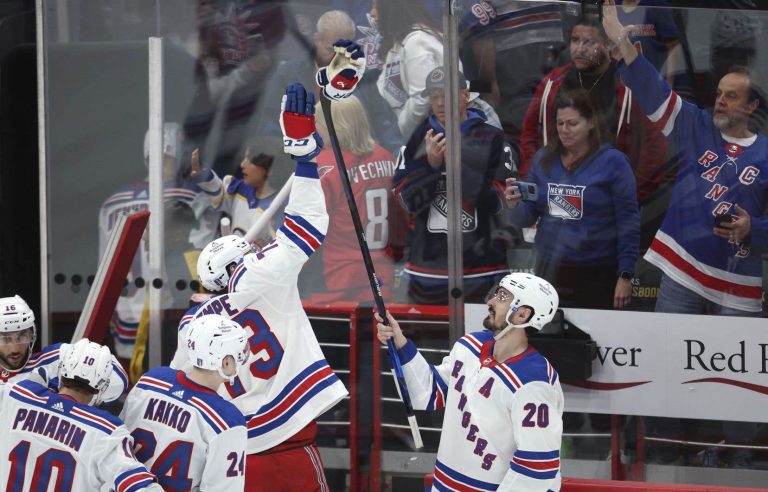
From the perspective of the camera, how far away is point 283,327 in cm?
493

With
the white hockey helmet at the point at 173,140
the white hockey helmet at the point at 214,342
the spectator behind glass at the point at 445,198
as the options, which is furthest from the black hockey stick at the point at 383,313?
the white hockey helmet at the point at 173,140

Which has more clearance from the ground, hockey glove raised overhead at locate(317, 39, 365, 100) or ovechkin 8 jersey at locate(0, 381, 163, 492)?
hockey glove raised overhead at locate(317, 39, 365, 100)

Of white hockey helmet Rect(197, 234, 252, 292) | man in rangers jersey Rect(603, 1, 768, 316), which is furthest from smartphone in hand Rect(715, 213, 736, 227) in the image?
white hockey helmet Rect(197, 234, 252, 292)

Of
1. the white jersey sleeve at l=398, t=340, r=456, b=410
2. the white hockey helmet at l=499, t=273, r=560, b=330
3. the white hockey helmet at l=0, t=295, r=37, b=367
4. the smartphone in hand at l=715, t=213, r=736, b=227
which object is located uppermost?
the smartphone in hand at l=715, t=213, r=736, b=227

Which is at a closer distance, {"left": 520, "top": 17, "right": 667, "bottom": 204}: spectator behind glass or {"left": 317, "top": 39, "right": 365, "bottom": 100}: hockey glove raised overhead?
{"left": 317, "top": 39, "right": 365, "bottom": 100}: hockey glove raised overhead

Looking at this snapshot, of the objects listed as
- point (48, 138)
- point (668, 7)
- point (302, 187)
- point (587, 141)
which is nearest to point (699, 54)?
point (668, 7)

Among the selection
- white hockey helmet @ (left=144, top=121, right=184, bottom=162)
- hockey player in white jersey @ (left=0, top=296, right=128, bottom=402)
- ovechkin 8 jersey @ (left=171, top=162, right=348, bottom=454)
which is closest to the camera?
hockey player in white jersey @ (left=0, top=296, right=128, bottom=402)

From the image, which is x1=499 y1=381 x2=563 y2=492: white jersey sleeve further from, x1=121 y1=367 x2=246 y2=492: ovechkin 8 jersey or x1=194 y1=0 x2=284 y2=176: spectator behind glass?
x1=194 y1=0 x2=284 y2=176: spectator behind glass

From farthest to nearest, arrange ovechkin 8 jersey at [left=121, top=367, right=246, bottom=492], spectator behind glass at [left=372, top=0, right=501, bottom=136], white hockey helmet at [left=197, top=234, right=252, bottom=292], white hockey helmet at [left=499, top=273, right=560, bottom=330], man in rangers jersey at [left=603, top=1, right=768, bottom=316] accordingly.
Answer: spectator behind glass at [left=372, top=0, right=501, bottom=136], man in rangers jersey at [left=603, top=1, right=768, bottom=316], white hockey helmet at [left=197, top=234, right=252, bottom=292], white hockey helmet at [left=499, top=273, right=560, bottom=330], ovechkin 8 jersey at [left=121, top=367, right=246, bottom=492]

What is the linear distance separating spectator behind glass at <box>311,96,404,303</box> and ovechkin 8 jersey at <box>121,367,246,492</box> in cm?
198

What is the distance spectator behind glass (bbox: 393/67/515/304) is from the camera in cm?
577

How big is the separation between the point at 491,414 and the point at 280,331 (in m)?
0.97

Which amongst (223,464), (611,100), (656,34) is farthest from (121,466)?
(656,34)

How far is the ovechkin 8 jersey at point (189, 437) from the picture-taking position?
397 centimetres
